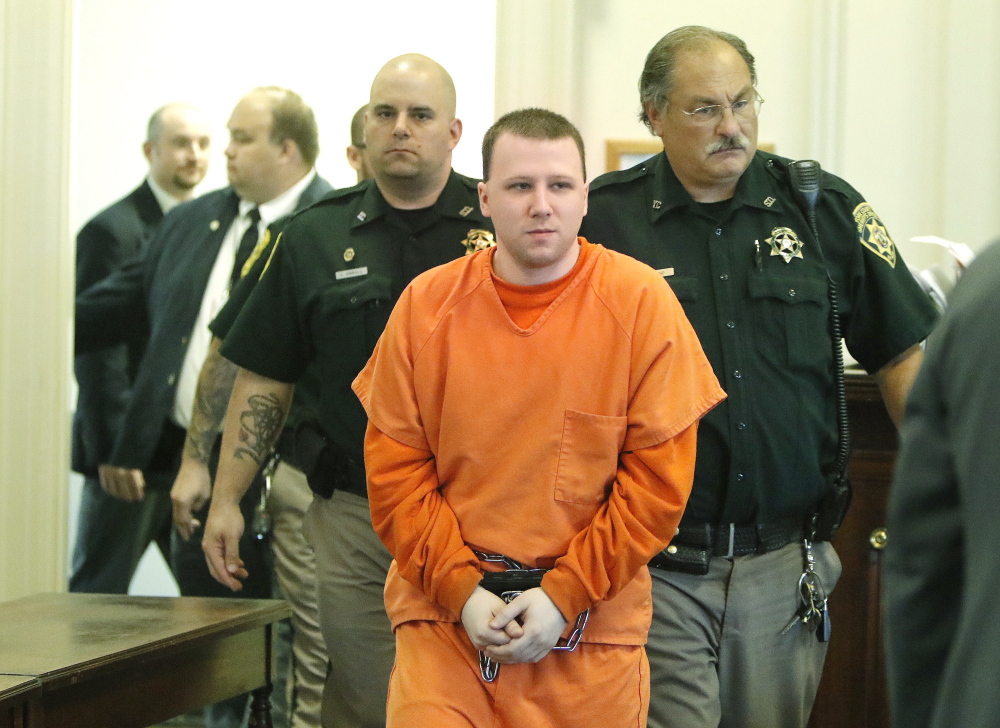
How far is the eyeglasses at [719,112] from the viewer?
252 centimetres

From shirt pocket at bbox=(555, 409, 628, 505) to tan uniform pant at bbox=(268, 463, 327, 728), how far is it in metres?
1.71

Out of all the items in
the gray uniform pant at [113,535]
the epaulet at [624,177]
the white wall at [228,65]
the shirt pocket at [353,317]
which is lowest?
the gray uniform pant at [113,535]

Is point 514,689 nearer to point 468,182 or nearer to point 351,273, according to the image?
point 351,273

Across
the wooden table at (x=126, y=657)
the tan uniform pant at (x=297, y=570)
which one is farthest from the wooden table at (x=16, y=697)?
the tan uniform pant at (x=297, y=570)

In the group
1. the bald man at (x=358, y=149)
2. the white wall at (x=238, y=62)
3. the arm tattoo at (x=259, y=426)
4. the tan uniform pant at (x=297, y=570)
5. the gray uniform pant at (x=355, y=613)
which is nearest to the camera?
the gray uniform pant at (x=355, y=613)

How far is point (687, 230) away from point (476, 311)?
0.68m

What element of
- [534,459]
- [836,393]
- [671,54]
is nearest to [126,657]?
[534,459]

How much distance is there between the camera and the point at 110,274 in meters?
4.36

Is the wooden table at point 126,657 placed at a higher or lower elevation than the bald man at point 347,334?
lower

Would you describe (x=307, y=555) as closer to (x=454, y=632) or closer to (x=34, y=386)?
(x=34, y=386)

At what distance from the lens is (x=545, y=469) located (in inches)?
80.9

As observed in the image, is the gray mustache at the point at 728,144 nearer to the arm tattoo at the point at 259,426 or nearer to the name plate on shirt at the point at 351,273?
the name plate on shirt at the point at 351,273

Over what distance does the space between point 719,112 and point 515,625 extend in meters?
1.19

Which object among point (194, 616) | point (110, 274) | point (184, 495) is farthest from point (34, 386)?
point (194, 616)
